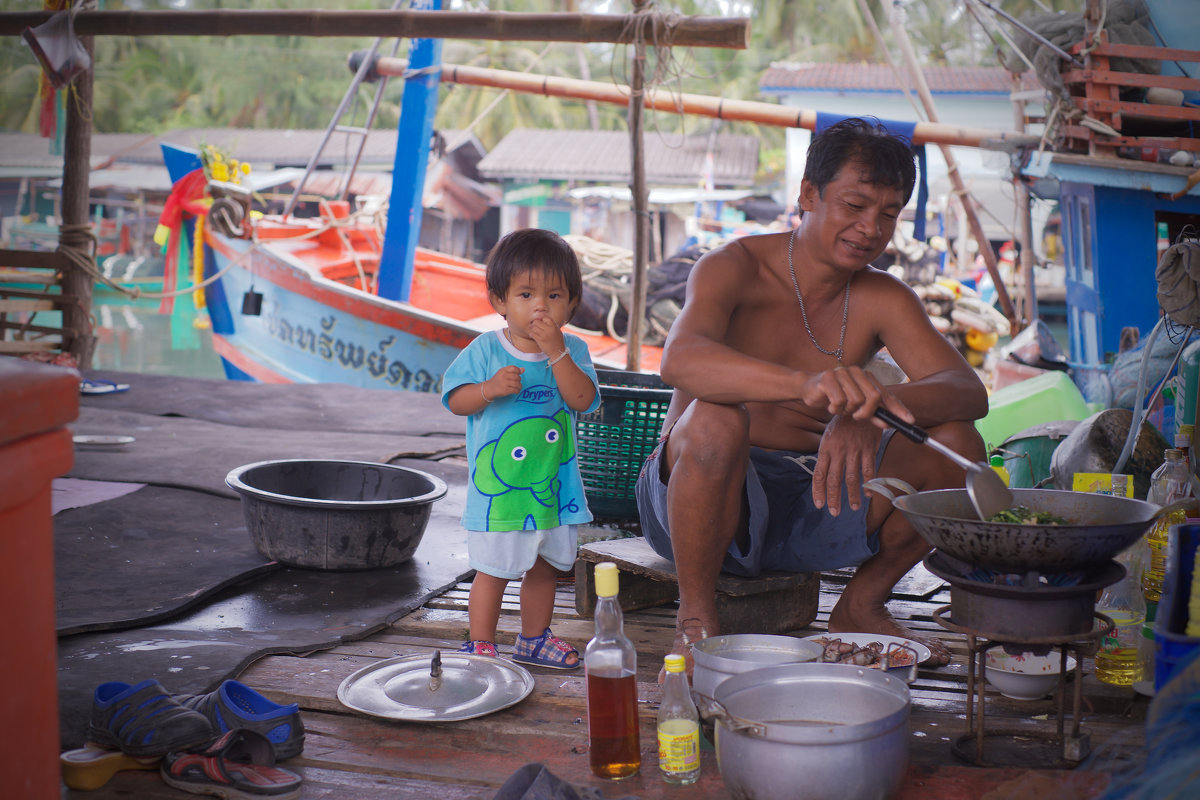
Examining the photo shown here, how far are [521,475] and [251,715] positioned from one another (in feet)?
3.12

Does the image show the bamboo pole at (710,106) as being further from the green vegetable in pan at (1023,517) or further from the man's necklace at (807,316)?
the green vegetable in pan at (1023,517)

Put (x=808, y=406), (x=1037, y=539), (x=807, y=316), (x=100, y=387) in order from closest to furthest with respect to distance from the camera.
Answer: (x=1037, y=539) → (x=808, y=406) → (x=807, y=316) → (x=100, y=387)

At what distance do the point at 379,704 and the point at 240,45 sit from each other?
35949mm

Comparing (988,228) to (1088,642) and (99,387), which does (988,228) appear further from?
(1088,642)

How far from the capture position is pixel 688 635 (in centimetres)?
249

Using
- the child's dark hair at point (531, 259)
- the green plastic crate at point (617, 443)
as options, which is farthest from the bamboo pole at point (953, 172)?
the child's dark hair at point (531, 259)

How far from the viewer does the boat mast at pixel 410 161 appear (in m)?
8.38

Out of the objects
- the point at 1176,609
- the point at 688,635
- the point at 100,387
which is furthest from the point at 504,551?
the point at 100,387

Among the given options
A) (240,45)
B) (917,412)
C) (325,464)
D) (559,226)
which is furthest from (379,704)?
(240,45)

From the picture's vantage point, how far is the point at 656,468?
107 inches

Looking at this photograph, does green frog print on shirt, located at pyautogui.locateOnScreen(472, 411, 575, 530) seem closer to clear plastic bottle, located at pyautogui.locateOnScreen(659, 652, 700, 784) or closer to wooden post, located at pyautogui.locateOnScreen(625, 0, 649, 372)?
clear plastic bottle, located at pyautogui.locateOnScreen(659, 652, 700, 784)

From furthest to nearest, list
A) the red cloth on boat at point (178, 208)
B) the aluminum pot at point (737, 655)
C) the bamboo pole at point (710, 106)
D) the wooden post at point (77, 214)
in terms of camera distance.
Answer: the red cloth on boat at point (178, 208) → the wooden post at point (77, 214) → the bamboo pole at point (710, 106) → the aluminum pot at point (737, 655)

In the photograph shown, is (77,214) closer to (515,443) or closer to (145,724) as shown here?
(515,443)

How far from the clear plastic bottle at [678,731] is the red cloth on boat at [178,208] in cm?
900
